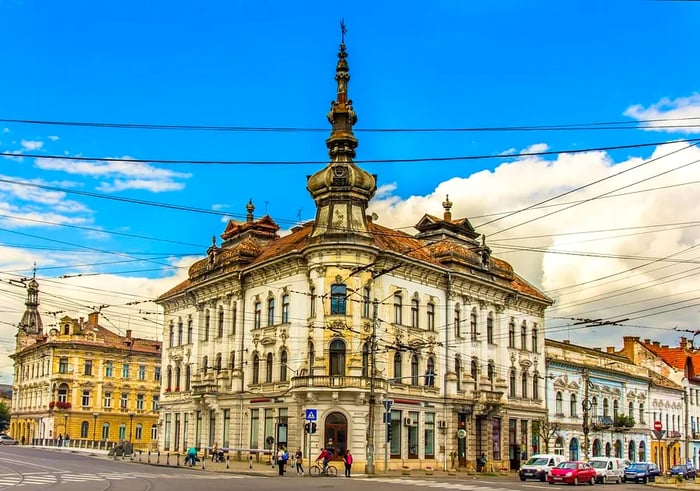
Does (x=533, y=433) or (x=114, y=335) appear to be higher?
(x=114, y=335)

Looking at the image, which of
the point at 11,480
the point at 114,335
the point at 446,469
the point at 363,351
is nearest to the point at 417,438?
the point at 446,469

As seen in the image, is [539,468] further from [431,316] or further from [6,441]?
[6,441]

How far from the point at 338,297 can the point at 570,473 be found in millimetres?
15336

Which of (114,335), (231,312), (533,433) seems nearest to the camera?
(231,312)

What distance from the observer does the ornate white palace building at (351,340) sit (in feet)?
156

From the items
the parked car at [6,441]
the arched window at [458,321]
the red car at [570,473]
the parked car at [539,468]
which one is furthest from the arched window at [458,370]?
the parked car at [6,441]

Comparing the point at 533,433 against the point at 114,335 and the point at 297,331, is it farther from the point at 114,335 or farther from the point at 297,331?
the point at 114,335

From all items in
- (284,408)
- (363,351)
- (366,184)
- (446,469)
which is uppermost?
(366,184)

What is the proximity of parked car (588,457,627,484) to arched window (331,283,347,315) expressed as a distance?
16096mm

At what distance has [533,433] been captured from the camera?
61.6 metres

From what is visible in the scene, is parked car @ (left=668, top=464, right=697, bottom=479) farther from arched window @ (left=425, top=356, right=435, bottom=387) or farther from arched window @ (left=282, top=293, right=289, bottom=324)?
arched window @ (left=282, top=293, right=289, bottom=324)

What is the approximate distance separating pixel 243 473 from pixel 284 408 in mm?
8134

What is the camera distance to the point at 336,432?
4641 centimetres

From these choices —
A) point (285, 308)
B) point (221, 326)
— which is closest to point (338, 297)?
point (285, 308)
